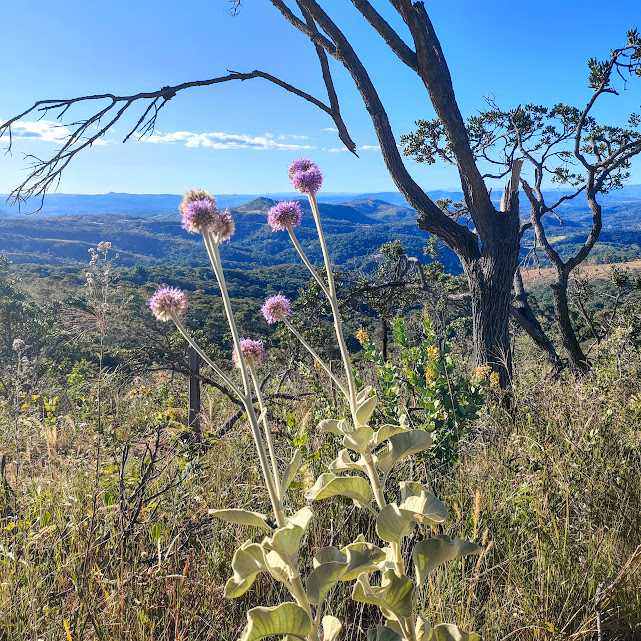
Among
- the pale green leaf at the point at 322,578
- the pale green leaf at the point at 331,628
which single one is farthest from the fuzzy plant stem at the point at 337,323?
the pale green leaf at the point at 331,628

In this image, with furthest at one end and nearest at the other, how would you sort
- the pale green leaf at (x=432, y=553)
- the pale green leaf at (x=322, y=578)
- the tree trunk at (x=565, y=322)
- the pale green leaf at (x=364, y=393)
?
the tree trunk at (x=565, y=322) < the pale green leaf at (x=364, y=393) < the pale green leaf at (x=432, y=553) < the pale green leaf at (x=322, y=578)

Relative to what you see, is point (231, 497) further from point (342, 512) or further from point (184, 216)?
point (184, 216)

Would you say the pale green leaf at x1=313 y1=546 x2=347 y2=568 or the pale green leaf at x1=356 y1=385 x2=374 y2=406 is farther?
the pale green leaf at x1=356 y1=385 x2=374 y2=406

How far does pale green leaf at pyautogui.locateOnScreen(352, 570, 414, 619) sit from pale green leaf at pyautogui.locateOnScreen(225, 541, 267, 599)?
0.23m

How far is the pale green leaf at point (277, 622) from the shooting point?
35.7 inches

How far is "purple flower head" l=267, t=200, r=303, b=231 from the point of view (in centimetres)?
140

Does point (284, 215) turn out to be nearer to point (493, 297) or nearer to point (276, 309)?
point (276, 309)

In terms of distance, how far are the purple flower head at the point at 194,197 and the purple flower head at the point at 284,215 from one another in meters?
0.35

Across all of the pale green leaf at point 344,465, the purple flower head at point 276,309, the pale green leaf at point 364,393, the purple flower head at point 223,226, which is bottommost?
the pale green leaf at point 344,465

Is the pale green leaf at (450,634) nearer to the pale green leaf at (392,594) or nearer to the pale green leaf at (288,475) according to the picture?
the pale green leaf at (392,594)

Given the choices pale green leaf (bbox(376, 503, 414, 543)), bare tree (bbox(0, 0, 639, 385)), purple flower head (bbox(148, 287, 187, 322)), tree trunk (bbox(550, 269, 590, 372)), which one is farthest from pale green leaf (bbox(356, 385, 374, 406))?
tree trunk (bbox(550, 269, 590, 372))

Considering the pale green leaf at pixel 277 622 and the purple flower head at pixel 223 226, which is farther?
the purple flower head at pixel 223 226

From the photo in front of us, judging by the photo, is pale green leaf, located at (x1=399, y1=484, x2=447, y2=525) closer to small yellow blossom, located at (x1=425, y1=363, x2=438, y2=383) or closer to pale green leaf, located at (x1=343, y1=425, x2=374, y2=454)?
pale green leaf, located at (x1=343, y1=425, x2=374, y2=454)

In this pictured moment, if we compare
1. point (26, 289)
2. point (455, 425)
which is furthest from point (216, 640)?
point (26, 289)
